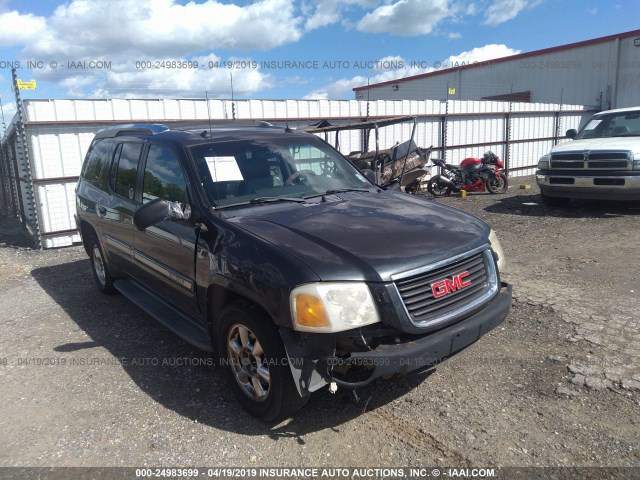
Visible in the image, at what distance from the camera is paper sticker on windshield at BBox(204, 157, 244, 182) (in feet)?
12.2

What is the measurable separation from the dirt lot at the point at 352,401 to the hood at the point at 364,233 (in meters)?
1.07

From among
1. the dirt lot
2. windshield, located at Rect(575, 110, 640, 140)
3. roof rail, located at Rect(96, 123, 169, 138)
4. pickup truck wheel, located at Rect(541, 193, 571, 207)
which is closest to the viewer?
the dirt lot

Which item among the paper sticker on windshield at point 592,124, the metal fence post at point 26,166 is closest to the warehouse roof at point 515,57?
the paper sticker on windshield at point 592,124

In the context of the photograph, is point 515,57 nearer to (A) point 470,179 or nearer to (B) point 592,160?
(A) point 470,179

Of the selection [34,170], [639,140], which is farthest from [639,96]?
[34,170]

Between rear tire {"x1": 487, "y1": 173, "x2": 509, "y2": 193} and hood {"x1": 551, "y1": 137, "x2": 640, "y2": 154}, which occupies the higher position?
hood {"x1": 551, "y1": 137, "x2": 640, "y2": 154}

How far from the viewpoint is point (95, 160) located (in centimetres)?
569

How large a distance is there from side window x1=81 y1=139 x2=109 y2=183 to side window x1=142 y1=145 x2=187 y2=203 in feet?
4.32

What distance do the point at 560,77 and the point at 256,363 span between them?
2640cm

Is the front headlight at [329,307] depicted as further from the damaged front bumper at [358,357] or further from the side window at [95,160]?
the side window at [95,160]

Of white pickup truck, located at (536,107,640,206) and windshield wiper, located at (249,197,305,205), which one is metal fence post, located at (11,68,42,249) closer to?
windshield wiper, located at (249,197,305,205)

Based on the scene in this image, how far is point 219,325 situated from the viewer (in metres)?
3.32

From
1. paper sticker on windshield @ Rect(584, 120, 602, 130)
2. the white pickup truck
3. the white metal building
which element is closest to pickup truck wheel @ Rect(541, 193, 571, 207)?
the white pickup truck

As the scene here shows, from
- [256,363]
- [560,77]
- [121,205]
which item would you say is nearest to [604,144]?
[121,205]
